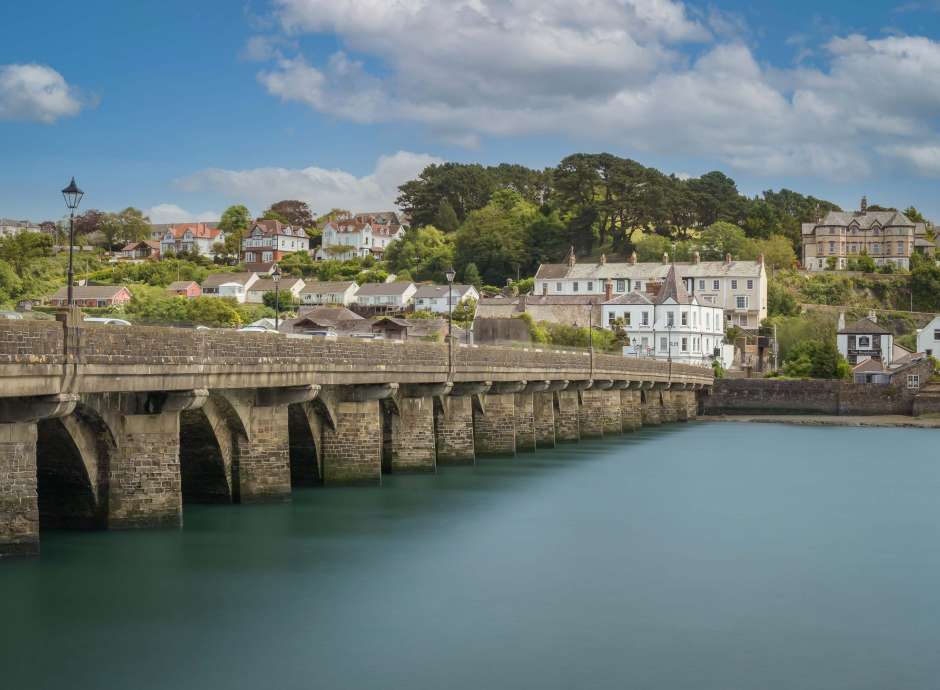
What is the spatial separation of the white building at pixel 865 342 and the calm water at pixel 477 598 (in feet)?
223

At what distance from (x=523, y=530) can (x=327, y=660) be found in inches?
558

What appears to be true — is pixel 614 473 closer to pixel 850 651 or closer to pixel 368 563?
pixel 368 563

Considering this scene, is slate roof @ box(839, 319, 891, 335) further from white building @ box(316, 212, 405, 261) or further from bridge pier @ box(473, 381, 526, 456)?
white building @ box(316, 212, 405, 261)

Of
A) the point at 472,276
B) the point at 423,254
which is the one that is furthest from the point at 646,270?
the point at 423,254

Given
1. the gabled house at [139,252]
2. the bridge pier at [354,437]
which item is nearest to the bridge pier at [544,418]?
the bridge pier at [354,437]

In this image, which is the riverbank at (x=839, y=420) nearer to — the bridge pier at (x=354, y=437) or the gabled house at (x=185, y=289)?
the bridge pier at (x=354, y=437)

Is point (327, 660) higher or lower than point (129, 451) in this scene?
lower

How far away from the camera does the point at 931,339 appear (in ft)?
341

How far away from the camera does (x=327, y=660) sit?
2011 cm

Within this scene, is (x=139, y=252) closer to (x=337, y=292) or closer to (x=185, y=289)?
(x=185, y=289)

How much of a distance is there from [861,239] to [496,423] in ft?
387

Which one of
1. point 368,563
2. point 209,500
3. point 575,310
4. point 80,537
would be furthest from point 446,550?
point 575,310

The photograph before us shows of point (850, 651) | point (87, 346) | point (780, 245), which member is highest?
point (780, 245)

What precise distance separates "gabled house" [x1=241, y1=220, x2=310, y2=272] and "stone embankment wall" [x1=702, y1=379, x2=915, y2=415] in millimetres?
95293
